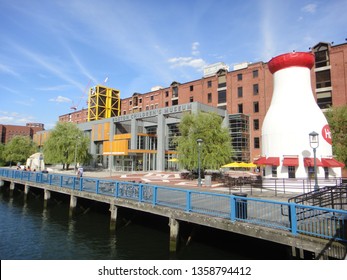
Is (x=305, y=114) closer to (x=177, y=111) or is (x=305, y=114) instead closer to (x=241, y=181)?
(x=241, y=181)

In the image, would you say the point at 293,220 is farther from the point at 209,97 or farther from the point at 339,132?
the point at 209,97

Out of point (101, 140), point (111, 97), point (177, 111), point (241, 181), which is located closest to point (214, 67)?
point (177, 111)

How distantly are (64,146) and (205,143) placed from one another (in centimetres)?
3040

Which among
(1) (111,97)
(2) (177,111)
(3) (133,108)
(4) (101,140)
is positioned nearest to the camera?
(2) (177,111)

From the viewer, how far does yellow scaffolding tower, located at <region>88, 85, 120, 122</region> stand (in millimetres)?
82875

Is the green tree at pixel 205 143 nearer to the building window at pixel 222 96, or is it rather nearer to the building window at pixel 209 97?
the building window at pixel 222 96

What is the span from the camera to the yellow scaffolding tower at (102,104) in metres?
82.9

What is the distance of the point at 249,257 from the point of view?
10.3 meters

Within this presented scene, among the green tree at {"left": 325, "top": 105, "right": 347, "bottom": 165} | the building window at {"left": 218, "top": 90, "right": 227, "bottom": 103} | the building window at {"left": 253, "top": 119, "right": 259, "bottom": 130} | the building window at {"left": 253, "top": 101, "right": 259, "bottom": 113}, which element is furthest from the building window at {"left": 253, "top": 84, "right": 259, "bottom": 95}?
the green tree at {"left": 325, "top": 105, "right": 347, "bottom": 165}

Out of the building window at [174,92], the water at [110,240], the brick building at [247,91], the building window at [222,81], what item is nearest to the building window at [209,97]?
the brick building at [247,91]

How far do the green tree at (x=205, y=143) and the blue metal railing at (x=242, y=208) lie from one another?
1301 centimetres

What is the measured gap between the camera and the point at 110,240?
12.8m

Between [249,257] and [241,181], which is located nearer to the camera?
[249,257]

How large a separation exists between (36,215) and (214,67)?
52505 millimetres
